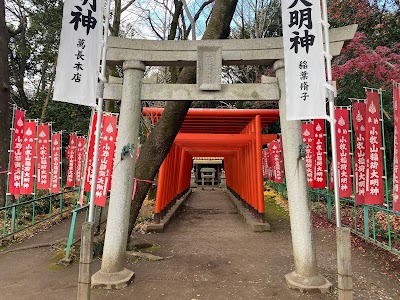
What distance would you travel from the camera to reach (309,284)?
4.54m

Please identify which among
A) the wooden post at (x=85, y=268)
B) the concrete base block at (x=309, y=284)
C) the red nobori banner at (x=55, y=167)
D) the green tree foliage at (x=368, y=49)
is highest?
the green tree foliage at (x=368, y=49)

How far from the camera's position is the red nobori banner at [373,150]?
619cm

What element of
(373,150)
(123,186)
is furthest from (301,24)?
(123,186)

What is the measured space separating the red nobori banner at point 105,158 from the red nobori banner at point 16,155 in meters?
2.36

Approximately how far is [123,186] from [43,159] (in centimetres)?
564

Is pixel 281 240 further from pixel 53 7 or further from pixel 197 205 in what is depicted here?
pixel 53 7

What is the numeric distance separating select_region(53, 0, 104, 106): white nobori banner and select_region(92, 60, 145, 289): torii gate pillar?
805 mm

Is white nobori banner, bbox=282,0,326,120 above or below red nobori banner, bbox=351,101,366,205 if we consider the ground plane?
above

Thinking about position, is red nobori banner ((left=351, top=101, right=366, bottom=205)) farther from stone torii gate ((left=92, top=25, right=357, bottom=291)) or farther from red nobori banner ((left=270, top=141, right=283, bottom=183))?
red nobori banner ((left=270, top=141, right=283, bottom=183))

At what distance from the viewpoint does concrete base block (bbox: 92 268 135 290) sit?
4621 millimetres

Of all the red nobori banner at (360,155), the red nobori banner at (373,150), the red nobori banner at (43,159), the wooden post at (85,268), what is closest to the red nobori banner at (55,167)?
the red nobori banner at (43,159)

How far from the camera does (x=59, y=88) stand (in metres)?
4.17

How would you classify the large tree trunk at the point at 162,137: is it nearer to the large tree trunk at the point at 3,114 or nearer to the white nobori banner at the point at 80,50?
the white nobori banner at the point at 80,50

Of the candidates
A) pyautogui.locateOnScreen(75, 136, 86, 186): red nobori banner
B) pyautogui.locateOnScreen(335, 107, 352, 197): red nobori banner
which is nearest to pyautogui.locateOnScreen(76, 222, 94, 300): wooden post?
Result: pyautogui.locateOnScreen(335, 107, 352, 197): red nobori banner
